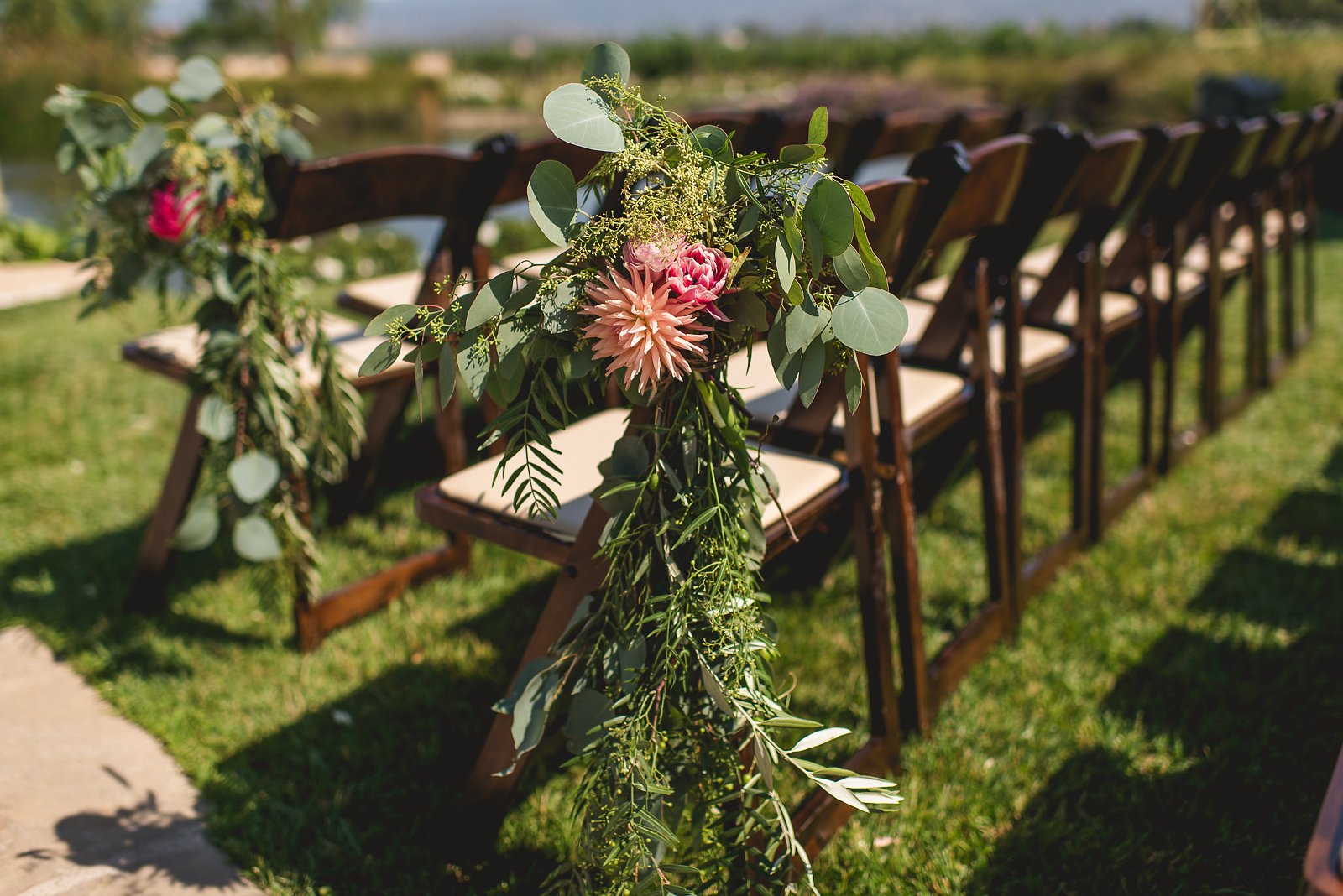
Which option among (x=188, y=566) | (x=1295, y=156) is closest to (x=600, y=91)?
(x=188, y=566)

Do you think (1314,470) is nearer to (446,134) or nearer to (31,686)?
(31,686)

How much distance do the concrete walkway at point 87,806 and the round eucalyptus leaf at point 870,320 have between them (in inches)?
50.1

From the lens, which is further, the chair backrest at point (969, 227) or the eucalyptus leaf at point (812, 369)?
the chair backrest at point (969, 227)

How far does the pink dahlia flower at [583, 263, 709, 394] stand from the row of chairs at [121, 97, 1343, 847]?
351 millimetres

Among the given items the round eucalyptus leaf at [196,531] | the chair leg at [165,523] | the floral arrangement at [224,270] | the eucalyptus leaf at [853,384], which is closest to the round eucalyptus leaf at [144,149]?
the floral arrangement at [224,270]

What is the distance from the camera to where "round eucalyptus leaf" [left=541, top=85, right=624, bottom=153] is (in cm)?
106

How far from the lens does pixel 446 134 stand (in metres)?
17.7

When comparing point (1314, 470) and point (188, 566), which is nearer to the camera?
point (188, 566)

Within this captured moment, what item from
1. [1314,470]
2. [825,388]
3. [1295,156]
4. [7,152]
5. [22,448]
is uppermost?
[7,152]

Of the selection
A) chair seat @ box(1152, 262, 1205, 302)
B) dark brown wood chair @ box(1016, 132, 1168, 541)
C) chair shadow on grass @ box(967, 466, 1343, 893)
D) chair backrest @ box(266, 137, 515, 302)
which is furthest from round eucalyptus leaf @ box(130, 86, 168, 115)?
chair seat @ box(1152, 262, 1205, 302)

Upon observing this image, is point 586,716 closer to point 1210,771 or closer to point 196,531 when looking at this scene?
point 196,531

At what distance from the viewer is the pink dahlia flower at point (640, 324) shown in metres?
1.05

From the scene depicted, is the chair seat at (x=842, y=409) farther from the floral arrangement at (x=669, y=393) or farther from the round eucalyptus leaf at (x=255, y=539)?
the round eucalyptus leaf at (x=255, y=539)

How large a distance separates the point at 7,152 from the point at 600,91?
14.3 m
